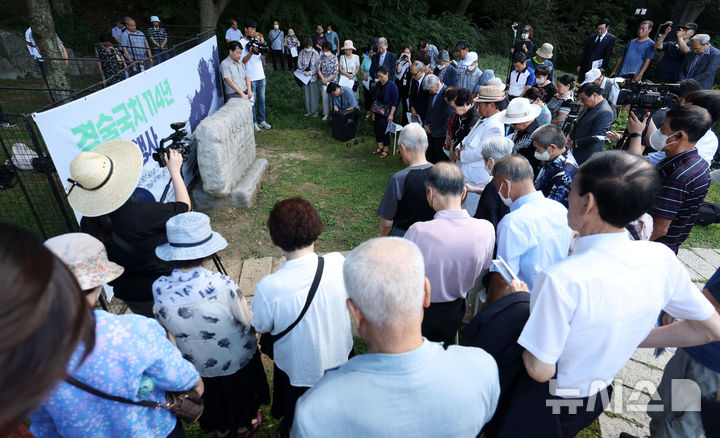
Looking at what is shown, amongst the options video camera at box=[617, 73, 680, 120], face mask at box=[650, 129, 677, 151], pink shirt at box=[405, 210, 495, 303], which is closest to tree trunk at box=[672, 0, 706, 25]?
video camera at box=[617, 73, 680, 120]

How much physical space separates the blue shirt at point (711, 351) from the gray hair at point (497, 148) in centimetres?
186

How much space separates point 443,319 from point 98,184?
2523 millimetres

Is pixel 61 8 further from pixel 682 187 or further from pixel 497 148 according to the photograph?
pixel 682 187

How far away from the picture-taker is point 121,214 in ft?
8.19

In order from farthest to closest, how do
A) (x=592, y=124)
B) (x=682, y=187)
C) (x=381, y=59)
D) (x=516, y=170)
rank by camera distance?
→ (x=381, y=59)
(x=592, y=124)
(x=682, y=187)
(x=516, y=170)

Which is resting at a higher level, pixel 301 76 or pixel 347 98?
pixel 301 76

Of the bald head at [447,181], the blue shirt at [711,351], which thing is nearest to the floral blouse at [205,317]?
the bald head at [447,181]

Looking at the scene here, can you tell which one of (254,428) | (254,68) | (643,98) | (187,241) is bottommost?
(254,428)

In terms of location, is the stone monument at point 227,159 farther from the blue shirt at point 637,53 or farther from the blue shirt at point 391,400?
the blue shirt at point 637,53

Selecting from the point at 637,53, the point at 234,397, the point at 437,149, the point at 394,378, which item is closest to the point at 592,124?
the point at 437,149

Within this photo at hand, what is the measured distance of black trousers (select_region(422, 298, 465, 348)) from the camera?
271cm

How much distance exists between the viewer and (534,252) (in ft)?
8.21

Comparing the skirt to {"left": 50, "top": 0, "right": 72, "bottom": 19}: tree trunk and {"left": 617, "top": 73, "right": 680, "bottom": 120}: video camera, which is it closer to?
{"left": 617, "top": 73, "right": 680, "bottom": 120}: video camera

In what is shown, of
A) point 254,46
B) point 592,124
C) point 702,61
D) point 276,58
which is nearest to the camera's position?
point 592,124
